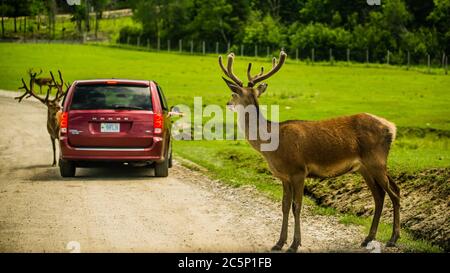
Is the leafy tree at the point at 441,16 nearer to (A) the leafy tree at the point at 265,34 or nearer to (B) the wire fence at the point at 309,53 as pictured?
(B) the wire fence at the point at 309,53

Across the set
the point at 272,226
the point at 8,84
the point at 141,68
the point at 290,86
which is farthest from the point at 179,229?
the point at 141,68

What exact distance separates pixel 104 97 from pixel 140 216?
457cm

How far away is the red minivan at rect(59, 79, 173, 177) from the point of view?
1592 cm

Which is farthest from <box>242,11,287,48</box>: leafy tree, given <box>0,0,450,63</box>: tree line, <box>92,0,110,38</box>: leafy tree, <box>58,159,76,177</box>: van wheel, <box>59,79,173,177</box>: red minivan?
<box>58,159,76,177</box>: van wheel

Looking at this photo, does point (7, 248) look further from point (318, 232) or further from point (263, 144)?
point (318, 232)

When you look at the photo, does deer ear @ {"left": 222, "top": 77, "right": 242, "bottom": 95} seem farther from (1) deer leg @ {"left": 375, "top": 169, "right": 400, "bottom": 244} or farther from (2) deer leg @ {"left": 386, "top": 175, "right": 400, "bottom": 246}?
(2) deer leg @ {"left": 386, "top": 175, "right": 400, "bottom": 246}

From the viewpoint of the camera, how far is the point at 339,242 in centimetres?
1048

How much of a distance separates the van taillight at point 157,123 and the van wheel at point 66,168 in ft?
5.79

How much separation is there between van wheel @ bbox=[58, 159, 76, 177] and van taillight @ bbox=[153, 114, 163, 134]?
176 cm

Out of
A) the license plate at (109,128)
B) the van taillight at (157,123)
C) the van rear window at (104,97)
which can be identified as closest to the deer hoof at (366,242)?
the van taillight at (157,123)

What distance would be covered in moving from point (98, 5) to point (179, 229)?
4461 inches

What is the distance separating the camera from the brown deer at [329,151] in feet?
33.8

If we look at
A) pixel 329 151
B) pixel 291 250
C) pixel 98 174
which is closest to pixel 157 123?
pixel 98 174

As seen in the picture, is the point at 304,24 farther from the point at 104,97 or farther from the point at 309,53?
the point at 104,97
